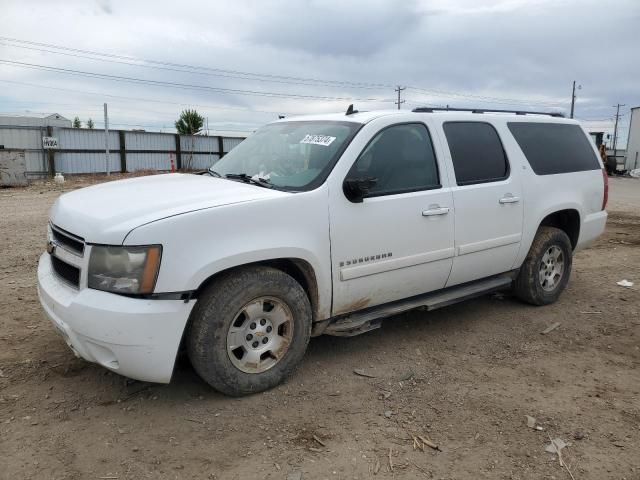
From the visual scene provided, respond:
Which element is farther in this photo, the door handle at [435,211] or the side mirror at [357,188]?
the door handle at [435,211]

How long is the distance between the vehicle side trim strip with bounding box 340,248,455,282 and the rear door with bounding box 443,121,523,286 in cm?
19

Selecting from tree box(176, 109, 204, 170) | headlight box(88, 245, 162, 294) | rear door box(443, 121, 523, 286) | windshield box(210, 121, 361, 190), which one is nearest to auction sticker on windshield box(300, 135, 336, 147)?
windshield box(210, 121, 361, 190)

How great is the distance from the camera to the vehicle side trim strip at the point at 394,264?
3.57 meters

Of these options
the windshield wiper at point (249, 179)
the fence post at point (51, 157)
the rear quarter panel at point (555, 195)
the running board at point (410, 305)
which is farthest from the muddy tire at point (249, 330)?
the fence post at point (51, 157)

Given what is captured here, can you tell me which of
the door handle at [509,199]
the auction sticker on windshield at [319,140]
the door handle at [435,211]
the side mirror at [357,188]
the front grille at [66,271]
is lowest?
the front grille at [66,271]

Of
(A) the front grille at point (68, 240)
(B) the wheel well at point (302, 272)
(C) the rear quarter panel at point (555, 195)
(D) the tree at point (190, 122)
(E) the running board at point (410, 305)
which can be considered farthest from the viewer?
(D) the tree at point (190, 122)

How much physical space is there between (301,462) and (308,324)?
37.8 inches

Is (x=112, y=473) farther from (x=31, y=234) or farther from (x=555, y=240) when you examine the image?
(x=31, y=234)

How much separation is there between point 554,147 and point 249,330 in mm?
3583

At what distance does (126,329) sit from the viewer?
2826 mm

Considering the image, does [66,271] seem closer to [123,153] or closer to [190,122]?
[123,153]

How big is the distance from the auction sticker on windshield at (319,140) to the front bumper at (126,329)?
1.52 metres

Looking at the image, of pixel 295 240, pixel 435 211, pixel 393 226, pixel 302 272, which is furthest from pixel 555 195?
pixel 295 240

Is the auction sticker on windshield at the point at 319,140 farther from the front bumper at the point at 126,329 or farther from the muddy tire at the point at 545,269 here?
the muddy tire at the point at 545,269
